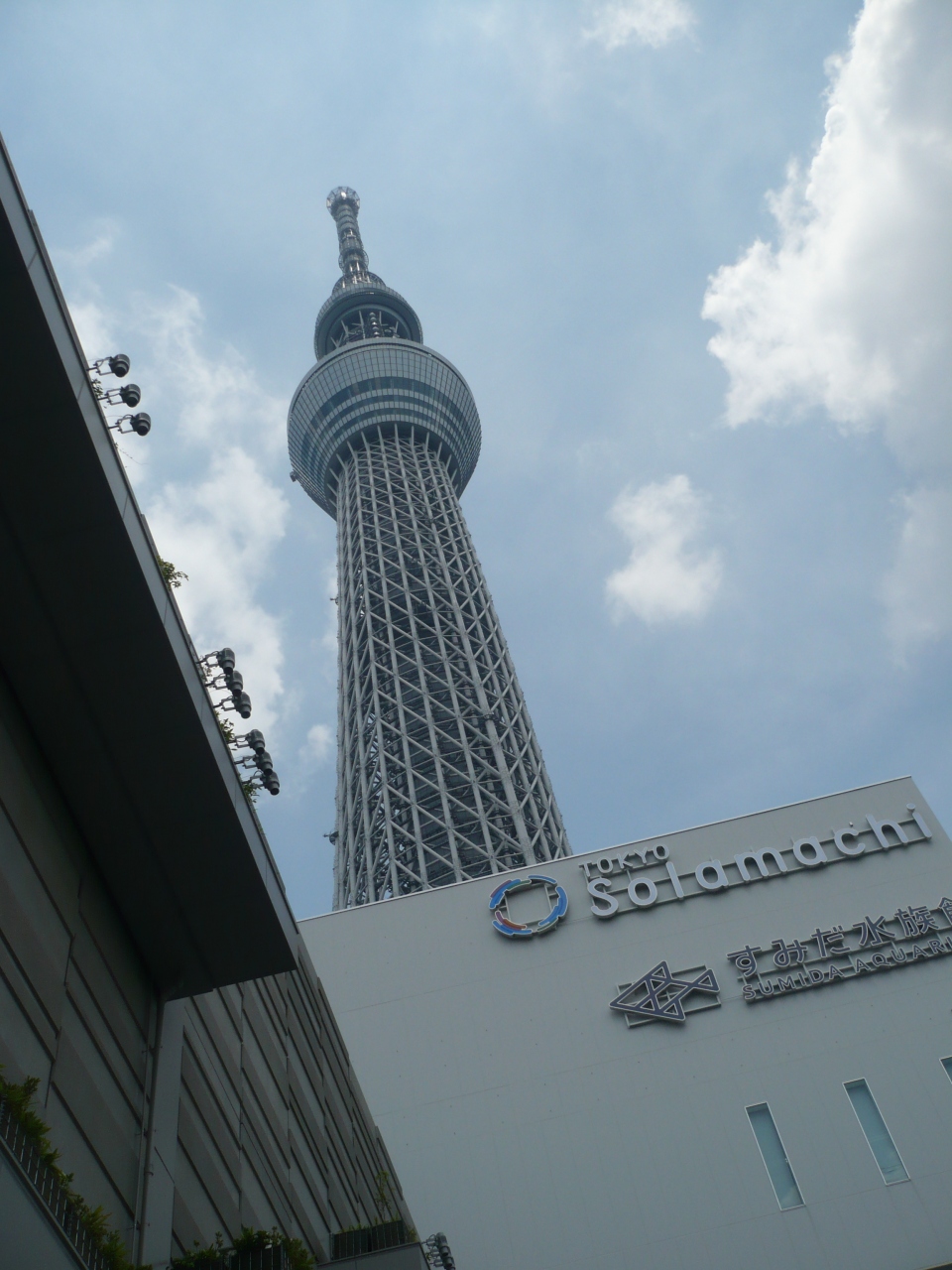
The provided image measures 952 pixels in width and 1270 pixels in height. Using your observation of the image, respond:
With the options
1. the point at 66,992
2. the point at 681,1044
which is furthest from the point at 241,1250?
the point at 681,1044

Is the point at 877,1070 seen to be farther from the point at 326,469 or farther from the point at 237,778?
the point at 326,469

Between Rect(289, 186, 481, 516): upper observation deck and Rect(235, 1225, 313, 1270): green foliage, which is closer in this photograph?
Rect(235, 1225, 313, 1270): green foliage

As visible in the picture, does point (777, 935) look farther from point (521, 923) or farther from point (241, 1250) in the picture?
point (241, 1250)

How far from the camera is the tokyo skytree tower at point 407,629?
65500mm

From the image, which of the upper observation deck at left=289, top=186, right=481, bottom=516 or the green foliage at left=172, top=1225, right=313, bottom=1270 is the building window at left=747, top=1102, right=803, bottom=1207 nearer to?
the green foliage at left=172, top=1225, right=313, bottom=1270

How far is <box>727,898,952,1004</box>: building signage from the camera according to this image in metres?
32.3

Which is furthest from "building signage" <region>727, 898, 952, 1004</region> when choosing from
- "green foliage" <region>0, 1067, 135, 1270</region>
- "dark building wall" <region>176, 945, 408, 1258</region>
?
"green foliage" <region>0, 1067, 135, 1270</region>

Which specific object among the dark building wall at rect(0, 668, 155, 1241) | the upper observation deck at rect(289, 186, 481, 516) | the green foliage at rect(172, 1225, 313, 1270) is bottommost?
the green foliage at rect(172, 1225, 313, 1270)

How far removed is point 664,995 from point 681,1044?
63.7 inches

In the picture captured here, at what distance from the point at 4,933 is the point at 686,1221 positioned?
24.2 metres

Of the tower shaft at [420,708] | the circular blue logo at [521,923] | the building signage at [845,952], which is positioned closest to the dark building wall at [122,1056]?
the circular blue logo at [521,923]

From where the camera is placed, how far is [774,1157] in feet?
93.9

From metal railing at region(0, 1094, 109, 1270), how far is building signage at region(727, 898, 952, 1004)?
26.5m

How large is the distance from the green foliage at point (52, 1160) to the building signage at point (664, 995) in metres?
24.6
